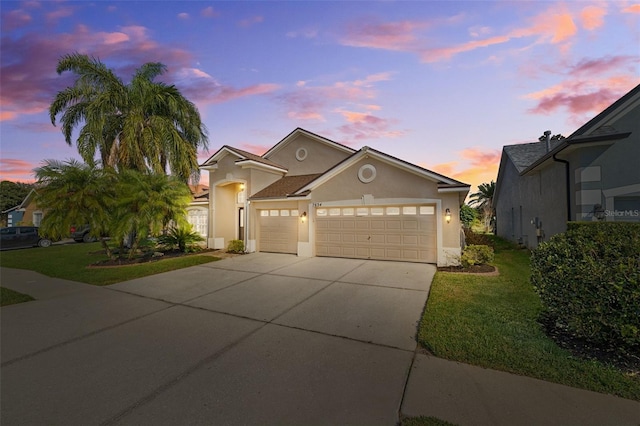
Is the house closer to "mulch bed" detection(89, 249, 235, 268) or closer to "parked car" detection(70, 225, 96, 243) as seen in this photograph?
"mulch bed" detection(89, 249, 235, 268)

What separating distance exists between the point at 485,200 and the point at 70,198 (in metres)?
35.8

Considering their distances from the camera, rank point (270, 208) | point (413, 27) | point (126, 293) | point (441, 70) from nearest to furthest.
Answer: point (126, 293) → point (413, 27) → point (441, 70) → point (270, 208)

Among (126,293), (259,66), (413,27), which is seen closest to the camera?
(126,293)

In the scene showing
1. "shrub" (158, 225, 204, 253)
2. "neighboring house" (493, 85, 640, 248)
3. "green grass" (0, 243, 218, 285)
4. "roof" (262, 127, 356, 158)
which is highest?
"roof" (262, 127, 356, 158)

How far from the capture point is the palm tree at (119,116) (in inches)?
524

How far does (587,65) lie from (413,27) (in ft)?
25.6

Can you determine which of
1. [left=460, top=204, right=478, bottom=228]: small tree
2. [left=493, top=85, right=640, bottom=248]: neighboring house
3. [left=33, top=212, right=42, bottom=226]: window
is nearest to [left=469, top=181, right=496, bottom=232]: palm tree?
[left=460, top=204, right=478, bottom=228]: small tree

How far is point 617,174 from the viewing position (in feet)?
24.6

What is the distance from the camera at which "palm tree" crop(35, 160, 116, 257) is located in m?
9.98

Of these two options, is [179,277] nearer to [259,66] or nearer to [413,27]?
[259,66]

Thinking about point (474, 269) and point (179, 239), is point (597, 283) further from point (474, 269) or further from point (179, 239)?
point (179, 239)

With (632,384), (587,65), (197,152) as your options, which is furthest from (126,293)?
(587,65)

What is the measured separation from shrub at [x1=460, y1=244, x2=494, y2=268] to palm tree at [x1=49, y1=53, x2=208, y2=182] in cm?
1521

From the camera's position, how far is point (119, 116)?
14.5 m
